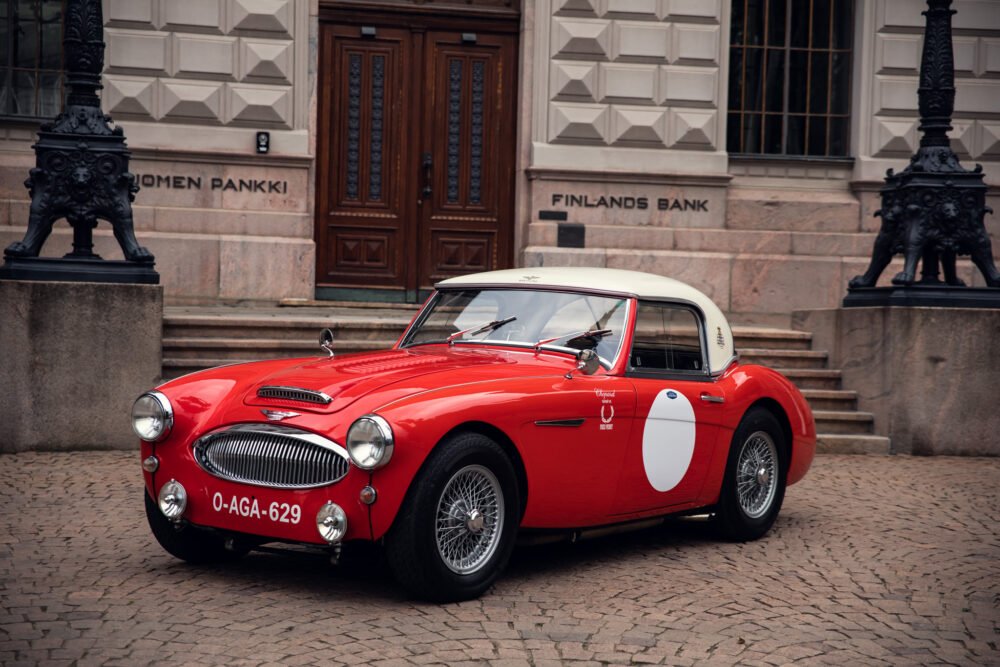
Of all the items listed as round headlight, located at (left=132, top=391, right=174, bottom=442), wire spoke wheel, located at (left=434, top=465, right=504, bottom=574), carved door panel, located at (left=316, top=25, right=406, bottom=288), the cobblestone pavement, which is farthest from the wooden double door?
wire spoke wheel, located at (left=434, top=465, right=504, bottom=574)

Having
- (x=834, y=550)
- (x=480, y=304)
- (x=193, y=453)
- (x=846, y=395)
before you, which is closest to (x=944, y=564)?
(x=834, y=550)

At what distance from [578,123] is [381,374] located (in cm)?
1001

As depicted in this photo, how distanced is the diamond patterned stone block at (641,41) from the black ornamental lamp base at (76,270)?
7302 millimetres

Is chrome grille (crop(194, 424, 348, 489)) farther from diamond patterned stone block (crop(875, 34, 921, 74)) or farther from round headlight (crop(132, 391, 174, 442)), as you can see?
diamond patterned stone block (crop(875, 34, 921, 74))

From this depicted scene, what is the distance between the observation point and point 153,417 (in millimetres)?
6066

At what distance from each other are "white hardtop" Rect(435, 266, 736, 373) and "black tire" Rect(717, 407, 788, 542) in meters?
0.41

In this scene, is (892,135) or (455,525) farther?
(892,135)

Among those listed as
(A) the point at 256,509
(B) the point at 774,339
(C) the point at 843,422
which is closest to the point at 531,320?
(A) the point at 256,509

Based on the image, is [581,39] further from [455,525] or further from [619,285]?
[455,525]

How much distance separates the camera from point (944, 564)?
22.6 ft

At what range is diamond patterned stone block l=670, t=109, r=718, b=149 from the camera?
15.8 m

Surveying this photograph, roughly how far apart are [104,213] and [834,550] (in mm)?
6387

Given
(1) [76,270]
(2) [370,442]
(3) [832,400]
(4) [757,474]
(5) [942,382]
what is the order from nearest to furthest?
1. (2) [370,442]
2. (4) [757,474]
3. (1) [76,270]
4. (5) [942,382]
5. (3) [832,400]

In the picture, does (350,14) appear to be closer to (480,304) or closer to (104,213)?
(104,213)
